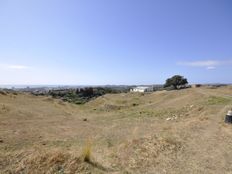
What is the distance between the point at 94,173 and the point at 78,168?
20.3 inches

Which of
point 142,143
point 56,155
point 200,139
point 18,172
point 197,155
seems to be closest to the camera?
point 18,172

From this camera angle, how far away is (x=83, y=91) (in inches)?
4171

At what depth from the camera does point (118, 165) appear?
7965mm

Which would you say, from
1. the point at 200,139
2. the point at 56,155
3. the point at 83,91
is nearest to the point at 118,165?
the point at 56,155

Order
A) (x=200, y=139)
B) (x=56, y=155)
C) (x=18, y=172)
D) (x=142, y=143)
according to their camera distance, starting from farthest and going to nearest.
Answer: (x=200, y=139) < (x=142, y=143) < (x=56, y=155) < (x=18, y=172)

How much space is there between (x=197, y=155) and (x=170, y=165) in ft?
5.45

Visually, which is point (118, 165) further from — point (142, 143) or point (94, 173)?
point (142, 143)

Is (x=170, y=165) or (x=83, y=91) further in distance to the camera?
(x=83, y=91)

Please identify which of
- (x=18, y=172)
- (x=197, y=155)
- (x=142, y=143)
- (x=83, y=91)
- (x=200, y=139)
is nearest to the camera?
(x=18, y=172)

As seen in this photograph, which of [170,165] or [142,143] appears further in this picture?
[142,143]

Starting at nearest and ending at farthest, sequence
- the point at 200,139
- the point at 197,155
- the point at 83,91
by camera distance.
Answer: the point at 197,155, the point at 200,139, the point at 83,91

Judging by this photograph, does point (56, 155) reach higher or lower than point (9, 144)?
higher

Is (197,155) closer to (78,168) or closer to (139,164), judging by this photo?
(139,164)

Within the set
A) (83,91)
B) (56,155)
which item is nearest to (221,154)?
(56,155)
